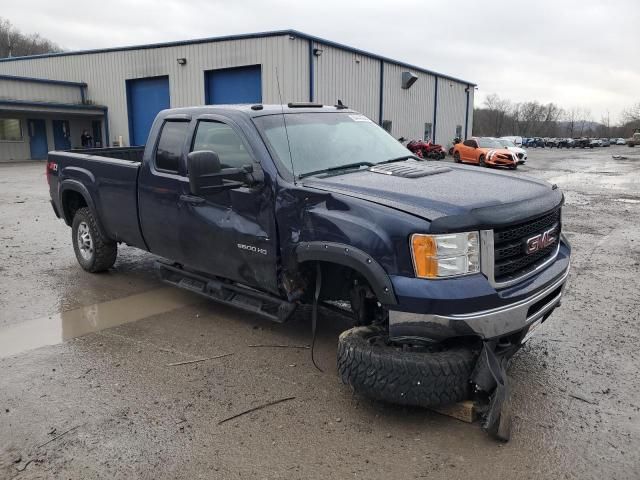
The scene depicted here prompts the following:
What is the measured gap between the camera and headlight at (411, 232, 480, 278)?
3.24m

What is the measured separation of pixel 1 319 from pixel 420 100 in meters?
33.4

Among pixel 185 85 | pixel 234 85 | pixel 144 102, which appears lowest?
pixel 144 102

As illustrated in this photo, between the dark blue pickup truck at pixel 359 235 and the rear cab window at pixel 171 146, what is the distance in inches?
0.6

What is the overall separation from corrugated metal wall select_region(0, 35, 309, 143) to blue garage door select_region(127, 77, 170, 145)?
0.39 meters

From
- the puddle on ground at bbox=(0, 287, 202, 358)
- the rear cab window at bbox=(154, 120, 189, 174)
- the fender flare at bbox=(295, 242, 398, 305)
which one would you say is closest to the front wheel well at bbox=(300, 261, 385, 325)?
the fender flare at bbox=(295, 242, 398, 305)

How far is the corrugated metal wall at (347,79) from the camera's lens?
24.2 m

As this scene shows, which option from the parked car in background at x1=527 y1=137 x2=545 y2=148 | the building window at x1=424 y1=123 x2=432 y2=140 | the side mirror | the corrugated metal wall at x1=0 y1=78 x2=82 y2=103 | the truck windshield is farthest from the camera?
the parked car in background at x1=527 y1=137 x2=545 y2=148

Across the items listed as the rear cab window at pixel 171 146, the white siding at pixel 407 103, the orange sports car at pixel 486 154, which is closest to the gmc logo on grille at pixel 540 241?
the rear cab window at pixel 171 146

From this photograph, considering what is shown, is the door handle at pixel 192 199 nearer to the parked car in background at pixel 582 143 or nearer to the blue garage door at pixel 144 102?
the blue garage door at pixel 144 102

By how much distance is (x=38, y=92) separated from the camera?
98.7ft

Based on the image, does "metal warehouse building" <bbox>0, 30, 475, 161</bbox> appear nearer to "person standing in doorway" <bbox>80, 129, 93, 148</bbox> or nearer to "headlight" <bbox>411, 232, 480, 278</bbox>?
"person standing in doorway" <bbox>80, 129, 93, 148</bbox>

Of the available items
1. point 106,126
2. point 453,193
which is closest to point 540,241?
point 453,193

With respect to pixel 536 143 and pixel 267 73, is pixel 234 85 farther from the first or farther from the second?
pixel 536 143

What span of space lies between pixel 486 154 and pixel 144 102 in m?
17.8
